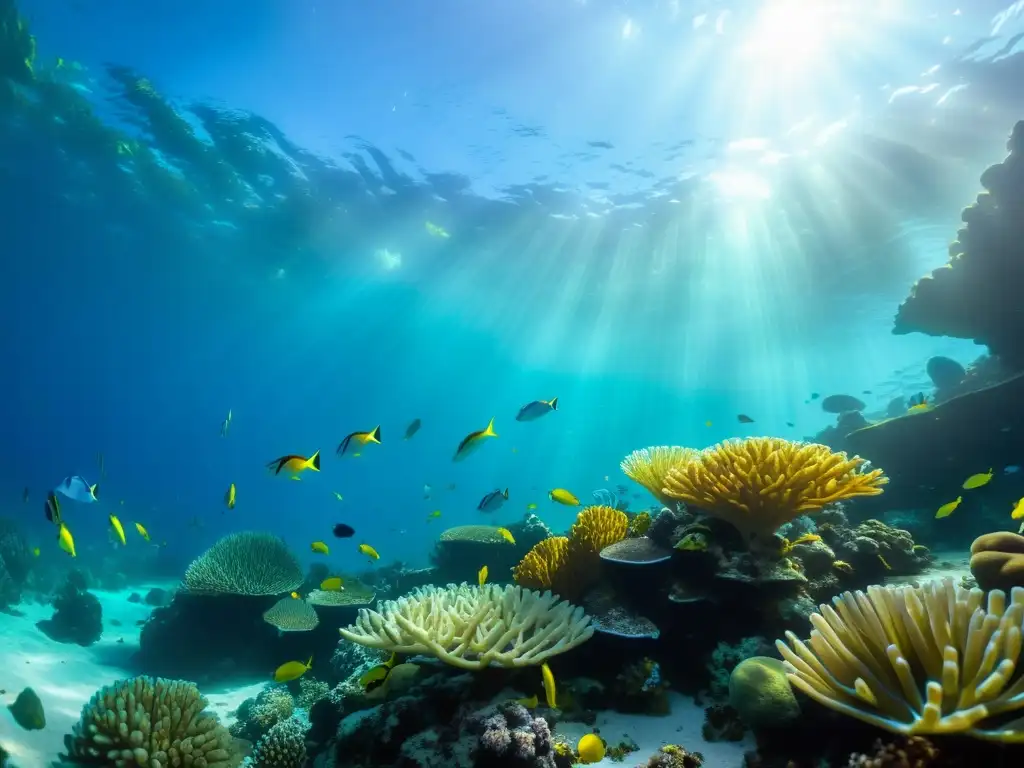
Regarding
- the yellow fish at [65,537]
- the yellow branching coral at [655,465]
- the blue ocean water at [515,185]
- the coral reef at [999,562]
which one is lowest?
the coral reef at [999,562]

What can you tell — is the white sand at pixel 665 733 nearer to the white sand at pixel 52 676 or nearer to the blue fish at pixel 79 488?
the white sand at pixel 52 676

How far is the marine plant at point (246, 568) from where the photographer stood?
29.7 ft

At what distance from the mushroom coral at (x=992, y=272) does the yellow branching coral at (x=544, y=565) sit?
1310 centimetres

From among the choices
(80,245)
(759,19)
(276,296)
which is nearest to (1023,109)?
(759,19)

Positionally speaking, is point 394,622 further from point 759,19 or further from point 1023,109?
point 1023,109

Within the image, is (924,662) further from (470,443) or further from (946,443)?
(946,443)

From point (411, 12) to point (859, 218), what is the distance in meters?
18.7

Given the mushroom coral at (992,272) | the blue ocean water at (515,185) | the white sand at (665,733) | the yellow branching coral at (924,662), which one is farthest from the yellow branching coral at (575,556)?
the mushroom coral at (992,272)

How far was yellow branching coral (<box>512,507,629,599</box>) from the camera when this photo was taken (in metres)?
5.24

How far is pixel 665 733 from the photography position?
147 inches

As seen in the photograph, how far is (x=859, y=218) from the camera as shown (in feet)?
66.3

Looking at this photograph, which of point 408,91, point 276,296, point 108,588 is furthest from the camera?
point 276,296

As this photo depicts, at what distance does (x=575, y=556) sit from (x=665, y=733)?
184cm

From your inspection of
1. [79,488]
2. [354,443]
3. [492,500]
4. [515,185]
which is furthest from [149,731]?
[515,185]
